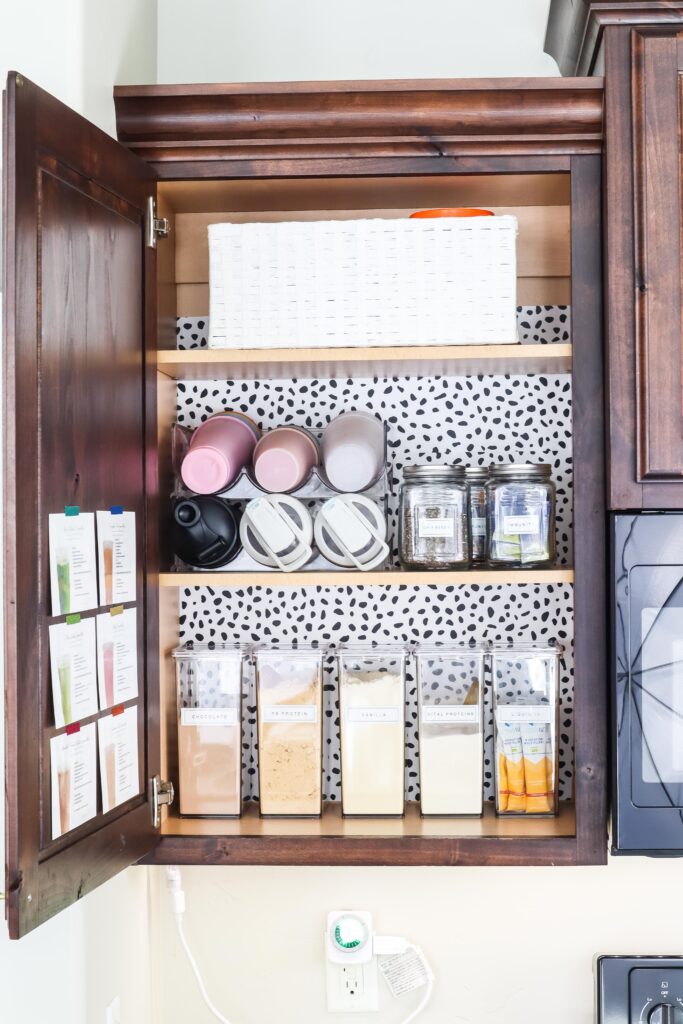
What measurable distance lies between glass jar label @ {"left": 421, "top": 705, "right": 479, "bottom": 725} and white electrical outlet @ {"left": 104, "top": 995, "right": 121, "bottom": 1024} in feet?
2.02

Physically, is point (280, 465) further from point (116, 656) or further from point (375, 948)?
point (375, 948)

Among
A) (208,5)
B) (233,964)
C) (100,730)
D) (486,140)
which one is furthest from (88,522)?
(208,5)

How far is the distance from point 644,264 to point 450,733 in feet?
2.38

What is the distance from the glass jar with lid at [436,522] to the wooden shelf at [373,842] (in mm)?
387

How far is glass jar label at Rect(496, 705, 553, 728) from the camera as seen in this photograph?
1.40 m

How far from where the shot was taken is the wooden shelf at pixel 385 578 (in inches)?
51.4

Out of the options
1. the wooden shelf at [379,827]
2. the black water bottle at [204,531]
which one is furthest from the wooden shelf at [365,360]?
the wooden shelf at [379,827]

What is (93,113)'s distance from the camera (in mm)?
1249

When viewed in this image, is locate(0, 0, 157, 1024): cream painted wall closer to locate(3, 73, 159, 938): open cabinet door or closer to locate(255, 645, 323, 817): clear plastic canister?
locate(3, 73, 159, 938): open cabinet door

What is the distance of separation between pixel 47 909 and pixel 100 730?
22 cm

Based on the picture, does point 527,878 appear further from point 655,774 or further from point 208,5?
point 208,5

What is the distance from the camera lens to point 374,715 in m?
1.39

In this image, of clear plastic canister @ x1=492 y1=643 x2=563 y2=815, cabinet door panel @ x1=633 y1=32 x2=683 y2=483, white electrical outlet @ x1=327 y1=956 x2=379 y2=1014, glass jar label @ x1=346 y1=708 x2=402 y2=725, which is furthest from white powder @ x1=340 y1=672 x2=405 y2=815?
cabinet door panel @ x1=633 y1=32 x2=683 y2=483

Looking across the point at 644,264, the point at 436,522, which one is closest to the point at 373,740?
the point at 436,522
